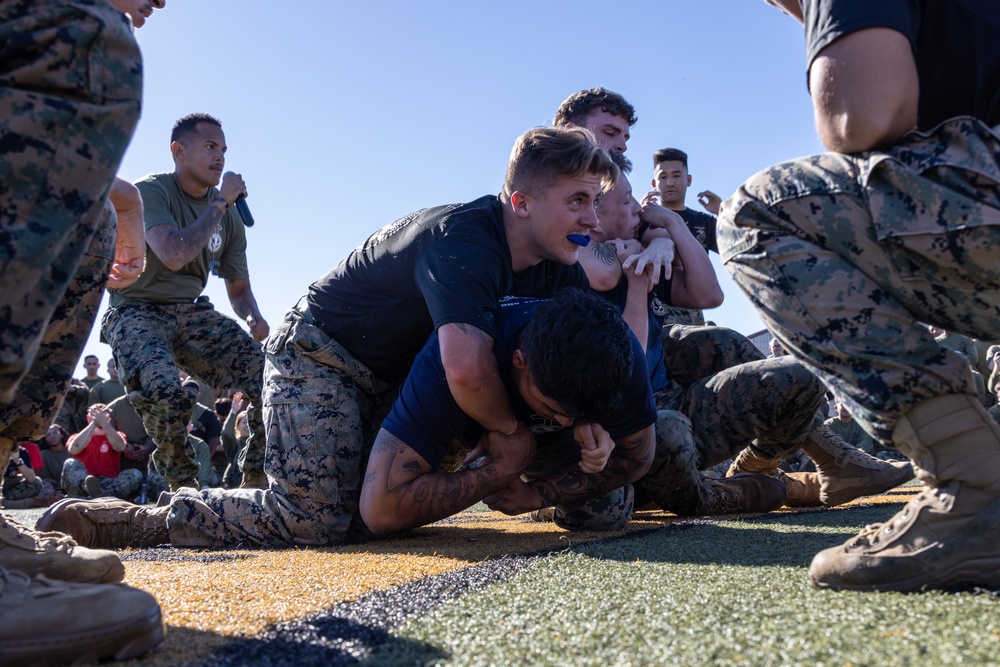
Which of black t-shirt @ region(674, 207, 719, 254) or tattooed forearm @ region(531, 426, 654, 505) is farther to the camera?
black t-shirt @ region(674, 207, 719, 254)

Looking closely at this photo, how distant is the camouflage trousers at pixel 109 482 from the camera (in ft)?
26.4

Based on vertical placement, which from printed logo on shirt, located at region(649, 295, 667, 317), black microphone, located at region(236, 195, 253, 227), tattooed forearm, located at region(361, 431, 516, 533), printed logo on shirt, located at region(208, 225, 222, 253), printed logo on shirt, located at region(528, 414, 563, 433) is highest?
black microphone, located at region(236, 195, 253, 227)

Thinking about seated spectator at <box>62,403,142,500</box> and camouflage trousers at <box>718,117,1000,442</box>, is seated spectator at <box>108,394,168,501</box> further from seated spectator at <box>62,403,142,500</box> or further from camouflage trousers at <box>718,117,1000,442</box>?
camouflage trousers at <box>718,117,1000,442</box>

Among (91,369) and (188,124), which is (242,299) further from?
(91,369)

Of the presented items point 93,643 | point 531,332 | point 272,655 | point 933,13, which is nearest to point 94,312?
point 93,643

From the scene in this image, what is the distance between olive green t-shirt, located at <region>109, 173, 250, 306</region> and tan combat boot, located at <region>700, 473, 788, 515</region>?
133 inches

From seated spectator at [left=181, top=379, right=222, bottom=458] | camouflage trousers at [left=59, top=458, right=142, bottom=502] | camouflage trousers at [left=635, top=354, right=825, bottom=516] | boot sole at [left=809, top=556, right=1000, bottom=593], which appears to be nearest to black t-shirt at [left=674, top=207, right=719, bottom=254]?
camouflage trousers at [left=635, top=354, right=825, bottom=516]

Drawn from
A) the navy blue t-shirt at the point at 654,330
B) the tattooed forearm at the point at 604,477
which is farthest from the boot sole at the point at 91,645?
the navy blue t-shirt at the point at 654,330

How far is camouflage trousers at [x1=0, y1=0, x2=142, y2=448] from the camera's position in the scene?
1.29m

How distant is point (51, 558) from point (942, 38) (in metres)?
2.16

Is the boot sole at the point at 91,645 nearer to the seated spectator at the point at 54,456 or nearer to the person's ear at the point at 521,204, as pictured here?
the person's ear at the point at 521,204

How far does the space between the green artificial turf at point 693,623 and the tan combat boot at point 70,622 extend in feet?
1.27

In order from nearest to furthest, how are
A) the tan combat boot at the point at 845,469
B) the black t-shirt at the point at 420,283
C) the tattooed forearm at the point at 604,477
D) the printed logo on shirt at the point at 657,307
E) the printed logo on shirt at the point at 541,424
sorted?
the black t-shirt at the point at 420,283 → the printed logo on shirt at the point at 541,424 → the tattooed forearm at the point at 604,477 → the tan combat boot at the point at 845,469 → the printed logo on shirt at the point at 657,307

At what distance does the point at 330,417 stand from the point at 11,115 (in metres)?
1.96
